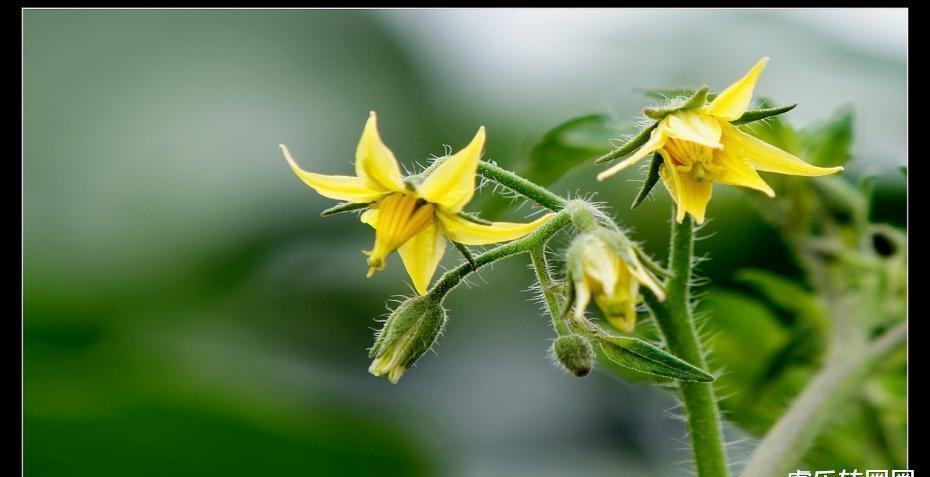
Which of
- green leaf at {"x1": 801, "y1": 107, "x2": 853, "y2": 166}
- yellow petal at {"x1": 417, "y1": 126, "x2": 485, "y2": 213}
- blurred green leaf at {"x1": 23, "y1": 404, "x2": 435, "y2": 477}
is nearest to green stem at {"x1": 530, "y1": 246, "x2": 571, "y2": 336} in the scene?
yellow petal at {"x1": 417, "y1": 126, "x2": 485, "y2": 213}

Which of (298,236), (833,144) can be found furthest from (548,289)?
(298,236)

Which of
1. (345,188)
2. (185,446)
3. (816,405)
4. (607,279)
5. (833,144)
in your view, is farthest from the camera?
(185,446)

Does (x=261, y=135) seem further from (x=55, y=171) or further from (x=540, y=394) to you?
(x=540, y=394)

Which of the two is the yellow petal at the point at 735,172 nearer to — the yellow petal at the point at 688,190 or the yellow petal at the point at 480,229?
the yellow petal at the point at 688,190

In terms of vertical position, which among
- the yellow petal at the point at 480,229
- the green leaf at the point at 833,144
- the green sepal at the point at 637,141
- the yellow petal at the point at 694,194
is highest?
the green leaf at the point at 833,144

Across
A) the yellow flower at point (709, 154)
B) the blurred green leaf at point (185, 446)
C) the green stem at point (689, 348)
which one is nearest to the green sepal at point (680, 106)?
the yellow flower at point (709, 154)

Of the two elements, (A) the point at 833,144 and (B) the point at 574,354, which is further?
(A) the point at 833,144

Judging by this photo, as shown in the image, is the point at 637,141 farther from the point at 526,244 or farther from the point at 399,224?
the point at 399,224
